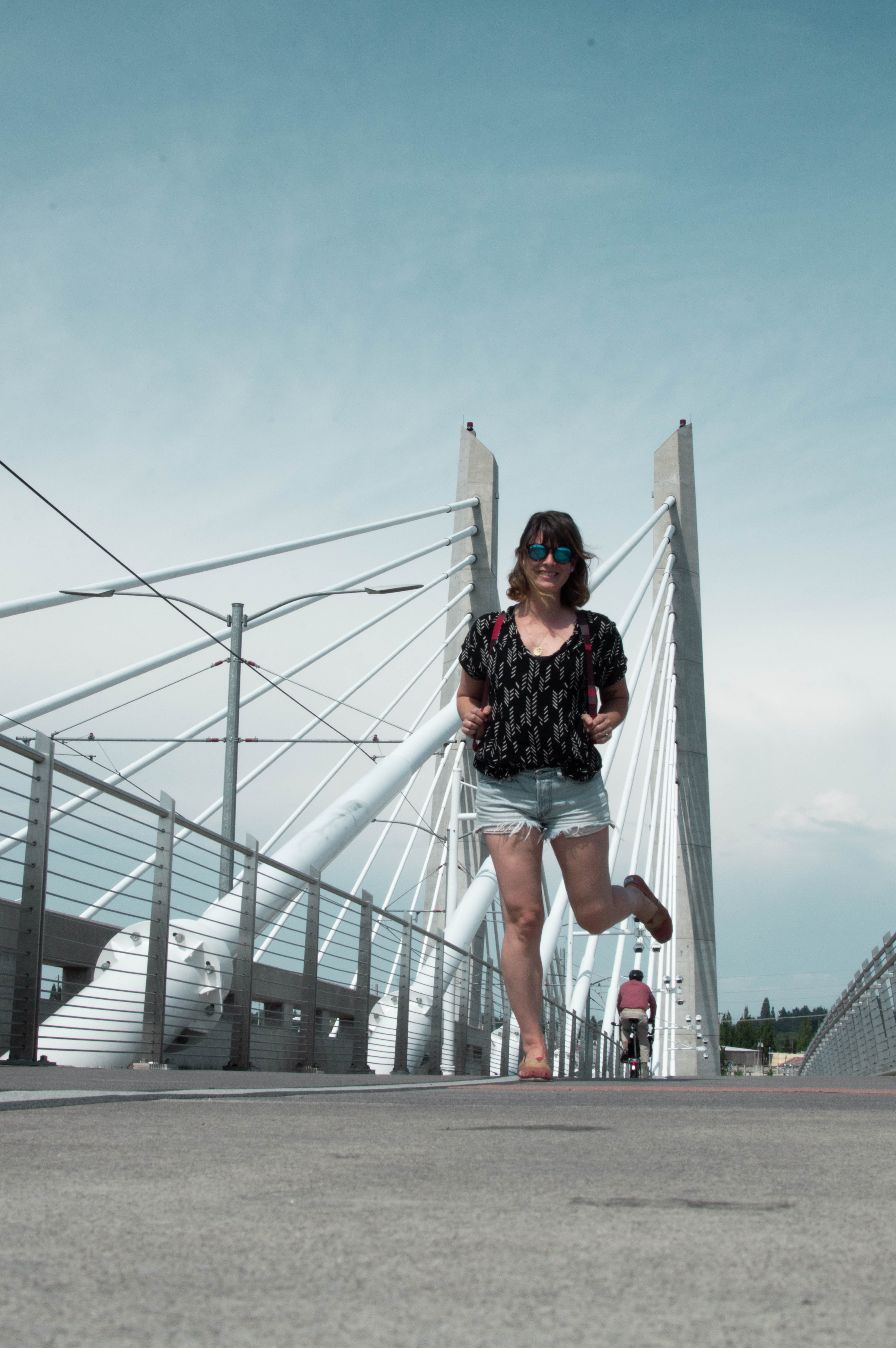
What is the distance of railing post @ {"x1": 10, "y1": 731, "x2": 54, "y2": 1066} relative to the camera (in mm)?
5055

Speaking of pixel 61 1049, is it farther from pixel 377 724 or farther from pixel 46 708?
pixel 377 724

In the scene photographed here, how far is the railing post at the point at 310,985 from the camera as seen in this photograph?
303 inches

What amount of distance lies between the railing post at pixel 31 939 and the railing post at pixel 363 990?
12.6 ft

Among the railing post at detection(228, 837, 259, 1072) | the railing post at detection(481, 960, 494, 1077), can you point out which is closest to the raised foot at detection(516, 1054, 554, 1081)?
the railing post at detection(228, 837, 259, 1072)

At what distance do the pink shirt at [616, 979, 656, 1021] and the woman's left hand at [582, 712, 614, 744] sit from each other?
10517mm

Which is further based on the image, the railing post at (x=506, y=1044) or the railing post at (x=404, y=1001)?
the railing post at (x=506, y=1044)

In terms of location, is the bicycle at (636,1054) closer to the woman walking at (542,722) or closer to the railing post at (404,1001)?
the railing post at (404,1001)

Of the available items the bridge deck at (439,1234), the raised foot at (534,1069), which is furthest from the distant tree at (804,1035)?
the bridge deck at (439,1234)

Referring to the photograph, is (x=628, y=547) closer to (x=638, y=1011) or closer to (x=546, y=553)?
(x=638, y=1011)

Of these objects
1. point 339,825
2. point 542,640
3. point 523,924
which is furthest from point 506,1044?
point 542,640

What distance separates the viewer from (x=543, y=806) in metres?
4.30

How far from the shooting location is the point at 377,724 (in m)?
20.0

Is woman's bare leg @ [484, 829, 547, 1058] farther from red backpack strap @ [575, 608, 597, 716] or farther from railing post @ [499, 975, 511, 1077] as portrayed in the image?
railing post @ [499, 975, 511, 1077]

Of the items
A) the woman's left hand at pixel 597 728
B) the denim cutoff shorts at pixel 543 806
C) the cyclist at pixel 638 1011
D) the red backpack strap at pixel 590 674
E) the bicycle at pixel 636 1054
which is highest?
the red backpack strap at pixel 590 674
